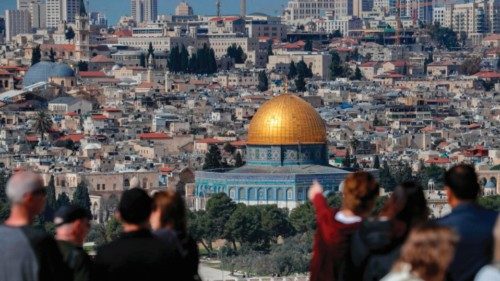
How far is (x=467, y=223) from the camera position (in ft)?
40.4

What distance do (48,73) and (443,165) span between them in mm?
45059

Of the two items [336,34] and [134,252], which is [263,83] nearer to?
[336,34]

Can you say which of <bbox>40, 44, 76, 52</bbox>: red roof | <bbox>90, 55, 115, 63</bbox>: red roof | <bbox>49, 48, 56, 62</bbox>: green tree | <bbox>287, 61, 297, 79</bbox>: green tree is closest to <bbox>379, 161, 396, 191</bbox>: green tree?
<bbox>49, 48, 56, 62</bbox>: green tree

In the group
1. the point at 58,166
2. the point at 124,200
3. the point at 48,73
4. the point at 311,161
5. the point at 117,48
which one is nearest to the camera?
the point at 124,200

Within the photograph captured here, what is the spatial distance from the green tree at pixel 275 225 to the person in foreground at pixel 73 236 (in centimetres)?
4481

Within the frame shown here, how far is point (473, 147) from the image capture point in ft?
286

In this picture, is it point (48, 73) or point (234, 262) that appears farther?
point (48, 73)

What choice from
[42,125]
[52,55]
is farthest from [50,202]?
[52,55]

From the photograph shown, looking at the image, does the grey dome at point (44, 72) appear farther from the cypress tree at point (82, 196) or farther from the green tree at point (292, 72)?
the cypress tree at point (82, 196)

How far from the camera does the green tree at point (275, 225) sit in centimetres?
5744

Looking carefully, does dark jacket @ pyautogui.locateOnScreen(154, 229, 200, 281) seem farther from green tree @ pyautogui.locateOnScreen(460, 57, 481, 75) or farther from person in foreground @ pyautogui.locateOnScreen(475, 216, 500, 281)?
green tree @ pyautogui.locateOnScreen(460, 57, 481, 75)

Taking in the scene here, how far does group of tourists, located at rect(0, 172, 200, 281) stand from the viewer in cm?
1155

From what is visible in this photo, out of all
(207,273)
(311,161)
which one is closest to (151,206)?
(207,273)

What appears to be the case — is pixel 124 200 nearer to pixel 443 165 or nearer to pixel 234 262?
pixel 234 262
